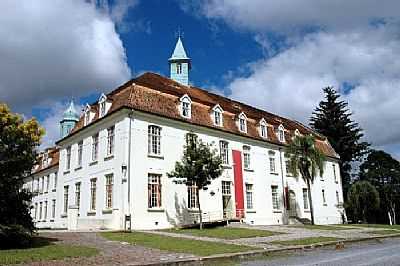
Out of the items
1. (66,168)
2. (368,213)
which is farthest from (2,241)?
(368,213)

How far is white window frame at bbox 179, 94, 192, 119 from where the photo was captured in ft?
93.6

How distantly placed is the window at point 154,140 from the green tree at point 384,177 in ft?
126

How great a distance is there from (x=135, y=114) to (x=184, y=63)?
1437 centimetres

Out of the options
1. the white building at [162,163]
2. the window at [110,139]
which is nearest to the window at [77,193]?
the white building at [162,163]

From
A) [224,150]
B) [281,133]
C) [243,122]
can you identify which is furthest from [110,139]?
[281,133]

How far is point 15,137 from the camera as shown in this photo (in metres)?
14.3

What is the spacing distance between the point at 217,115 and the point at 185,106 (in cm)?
360

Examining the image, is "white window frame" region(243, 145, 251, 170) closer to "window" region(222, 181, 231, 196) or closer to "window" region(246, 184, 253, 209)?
"window" region(246, 184, 253, 209)

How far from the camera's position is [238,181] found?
3108 centimetres

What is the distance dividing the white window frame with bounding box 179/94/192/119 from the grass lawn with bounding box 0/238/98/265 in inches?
629

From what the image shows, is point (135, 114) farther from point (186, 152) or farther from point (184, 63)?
point (184, 63)

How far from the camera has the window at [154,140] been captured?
85.4ft

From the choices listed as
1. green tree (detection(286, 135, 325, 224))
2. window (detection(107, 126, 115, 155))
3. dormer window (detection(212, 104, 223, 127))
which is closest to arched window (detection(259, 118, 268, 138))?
green tree (detection(286, 135, 325, 224))

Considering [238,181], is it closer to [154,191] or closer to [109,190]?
[154,191]
